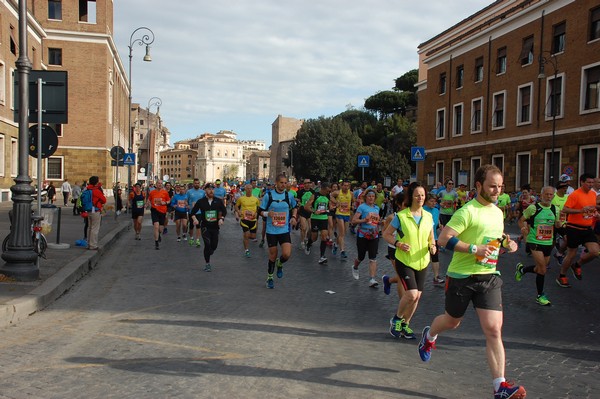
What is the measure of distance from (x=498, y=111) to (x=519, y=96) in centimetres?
236

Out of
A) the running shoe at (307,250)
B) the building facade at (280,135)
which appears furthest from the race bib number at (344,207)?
the building facade at (280,135)

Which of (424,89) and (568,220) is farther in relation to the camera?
(424,89)

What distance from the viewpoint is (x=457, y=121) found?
130 feet

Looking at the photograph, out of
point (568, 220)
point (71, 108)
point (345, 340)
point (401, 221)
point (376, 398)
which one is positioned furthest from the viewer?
point (71, 108)

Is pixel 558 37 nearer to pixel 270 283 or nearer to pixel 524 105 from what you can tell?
pixel 524 105

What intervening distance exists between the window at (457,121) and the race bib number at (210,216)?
30.1m

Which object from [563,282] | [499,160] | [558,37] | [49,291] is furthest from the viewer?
[499,160]

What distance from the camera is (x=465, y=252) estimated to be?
4.52m

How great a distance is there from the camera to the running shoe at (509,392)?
4.05 m

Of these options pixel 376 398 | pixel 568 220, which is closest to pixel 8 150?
pixel 568 220

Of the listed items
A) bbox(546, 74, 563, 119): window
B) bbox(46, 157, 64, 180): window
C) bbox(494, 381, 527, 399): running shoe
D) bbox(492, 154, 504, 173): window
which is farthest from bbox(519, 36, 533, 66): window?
bbox(46, 157, 64, 180): window

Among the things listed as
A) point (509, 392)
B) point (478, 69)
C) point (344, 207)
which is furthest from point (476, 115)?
point (509, 392)

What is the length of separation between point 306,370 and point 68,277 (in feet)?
18.7

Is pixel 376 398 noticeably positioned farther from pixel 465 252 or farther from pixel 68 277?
pixel 68 277
